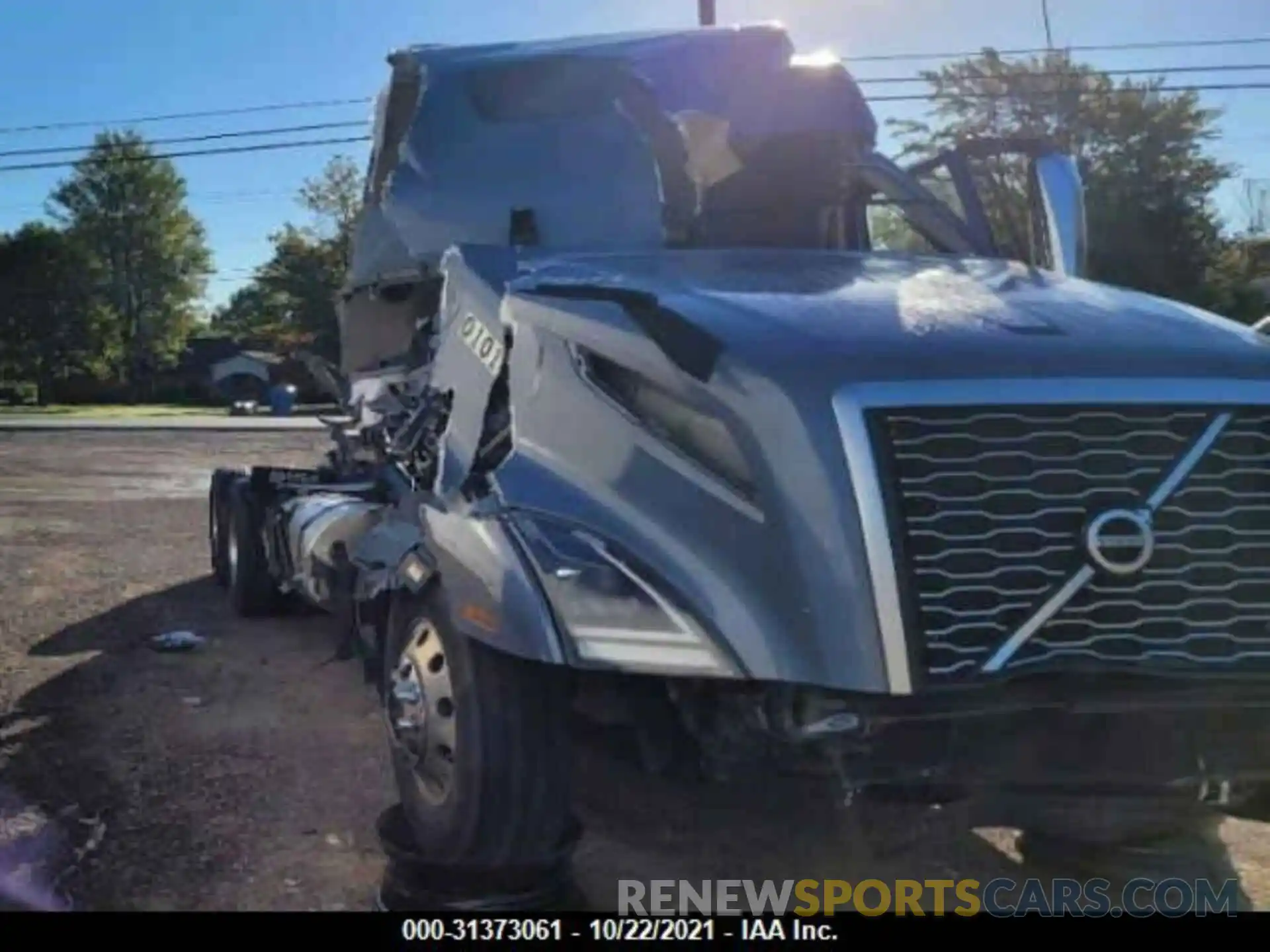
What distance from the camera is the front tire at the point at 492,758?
3.51 meters

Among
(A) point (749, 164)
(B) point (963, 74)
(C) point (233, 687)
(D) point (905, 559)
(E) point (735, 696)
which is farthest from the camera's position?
(B) point (963, 74)

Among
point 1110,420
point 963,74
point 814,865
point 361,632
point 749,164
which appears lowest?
point 814,865

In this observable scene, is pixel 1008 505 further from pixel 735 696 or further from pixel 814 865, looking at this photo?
pixel 814 865

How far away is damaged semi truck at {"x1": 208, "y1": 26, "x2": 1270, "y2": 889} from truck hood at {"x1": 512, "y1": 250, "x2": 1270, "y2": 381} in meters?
0.01

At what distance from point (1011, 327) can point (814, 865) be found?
1.76 meters

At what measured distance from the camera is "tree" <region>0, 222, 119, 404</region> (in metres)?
66.1

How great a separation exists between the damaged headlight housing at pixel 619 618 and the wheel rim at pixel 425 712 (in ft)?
1.78

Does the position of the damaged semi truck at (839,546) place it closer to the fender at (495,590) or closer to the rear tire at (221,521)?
the fender at (495,590)

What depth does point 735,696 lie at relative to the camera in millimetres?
3219

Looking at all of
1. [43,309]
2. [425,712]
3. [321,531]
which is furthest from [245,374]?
[425,712]

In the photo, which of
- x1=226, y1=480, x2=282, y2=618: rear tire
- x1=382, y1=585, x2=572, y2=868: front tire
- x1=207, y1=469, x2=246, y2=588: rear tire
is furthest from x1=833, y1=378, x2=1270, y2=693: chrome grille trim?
x1=207, y1=469, x2=246, y2=588: rear tire

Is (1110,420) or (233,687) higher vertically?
(1110,420)

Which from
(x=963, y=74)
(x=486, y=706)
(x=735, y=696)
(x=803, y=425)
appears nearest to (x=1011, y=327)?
(x=803, y=425)

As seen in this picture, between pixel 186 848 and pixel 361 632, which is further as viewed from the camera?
pixel 361 632
